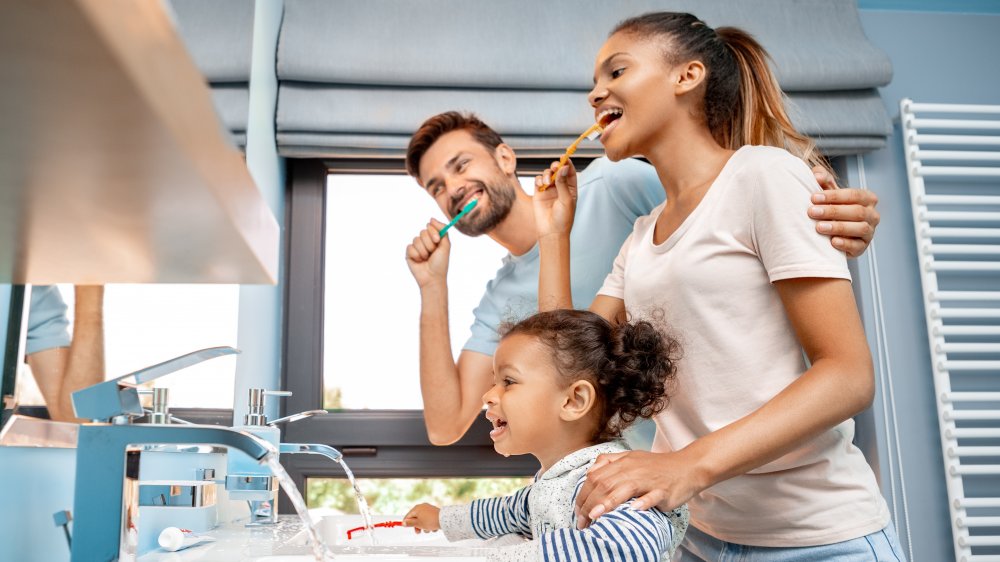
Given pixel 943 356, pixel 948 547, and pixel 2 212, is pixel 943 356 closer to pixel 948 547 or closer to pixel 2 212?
pixel 948 547

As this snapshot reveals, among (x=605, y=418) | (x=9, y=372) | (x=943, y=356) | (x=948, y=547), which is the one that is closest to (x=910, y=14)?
(x=943, y=356)

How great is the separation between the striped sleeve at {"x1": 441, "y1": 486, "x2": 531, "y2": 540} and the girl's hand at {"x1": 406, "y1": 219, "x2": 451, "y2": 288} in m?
0.63

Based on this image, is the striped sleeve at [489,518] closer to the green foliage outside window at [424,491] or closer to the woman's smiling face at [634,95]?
the woman's smiling face at [634,95]

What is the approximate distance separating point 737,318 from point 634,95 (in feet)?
1.32

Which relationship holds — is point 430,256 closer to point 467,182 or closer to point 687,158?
point 467,182

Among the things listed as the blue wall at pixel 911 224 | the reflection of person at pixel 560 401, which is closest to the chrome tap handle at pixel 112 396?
the reflection of person at pixel 560 401

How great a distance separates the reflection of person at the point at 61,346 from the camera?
0.86 m

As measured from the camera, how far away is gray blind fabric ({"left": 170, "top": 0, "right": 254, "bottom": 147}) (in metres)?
1.04

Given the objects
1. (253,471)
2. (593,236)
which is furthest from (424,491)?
(253,471)

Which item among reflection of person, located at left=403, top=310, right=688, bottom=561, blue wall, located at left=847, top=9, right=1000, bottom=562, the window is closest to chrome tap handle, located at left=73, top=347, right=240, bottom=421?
reflection of person, located at left=403, top=310, right=688, bottom=561

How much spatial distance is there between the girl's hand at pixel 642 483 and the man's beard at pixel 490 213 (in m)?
1.04

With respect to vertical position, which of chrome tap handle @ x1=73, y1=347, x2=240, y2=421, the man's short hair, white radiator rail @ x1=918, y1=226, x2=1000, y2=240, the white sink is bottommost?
the white sink

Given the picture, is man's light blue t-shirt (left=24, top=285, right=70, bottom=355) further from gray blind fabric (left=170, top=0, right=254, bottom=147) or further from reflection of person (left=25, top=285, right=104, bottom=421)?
gray blind fabric (left=170, top=0, right=254, bottom=147)

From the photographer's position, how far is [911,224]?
225cm
